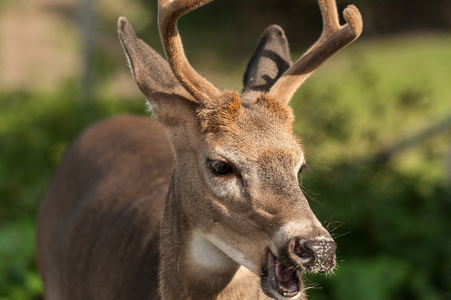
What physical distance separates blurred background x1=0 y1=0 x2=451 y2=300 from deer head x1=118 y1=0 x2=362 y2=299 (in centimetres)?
77

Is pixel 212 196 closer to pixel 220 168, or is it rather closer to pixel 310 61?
pixel 220 168

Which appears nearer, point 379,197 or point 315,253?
point 315,253

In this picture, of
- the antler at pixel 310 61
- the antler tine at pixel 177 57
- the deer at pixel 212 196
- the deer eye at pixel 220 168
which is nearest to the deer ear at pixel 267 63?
the deer at pixel 212 196

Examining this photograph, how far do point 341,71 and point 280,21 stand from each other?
12.3 feet

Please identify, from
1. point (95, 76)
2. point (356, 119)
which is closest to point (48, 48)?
point (95, 76)

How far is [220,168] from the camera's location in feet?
10.7

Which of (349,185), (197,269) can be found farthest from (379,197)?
(197,269)

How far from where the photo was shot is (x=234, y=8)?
1745 centimetres

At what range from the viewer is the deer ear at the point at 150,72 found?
3580 mm

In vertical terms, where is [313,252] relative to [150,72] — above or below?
below

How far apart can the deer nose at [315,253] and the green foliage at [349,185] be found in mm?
1794

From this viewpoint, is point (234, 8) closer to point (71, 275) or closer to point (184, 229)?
point (71, 275)

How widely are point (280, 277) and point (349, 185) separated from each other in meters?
4.50

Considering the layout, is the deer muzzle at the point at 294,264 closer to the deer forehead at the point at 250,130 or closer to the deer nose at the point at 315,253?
the deer nose at the point at 315,253
